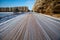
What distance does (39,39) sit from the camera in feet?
25.7

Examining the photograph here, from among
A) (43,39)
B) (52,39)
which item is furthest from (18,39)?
(52,39)

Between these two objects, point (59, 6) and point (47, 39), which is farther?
point (59, 6)

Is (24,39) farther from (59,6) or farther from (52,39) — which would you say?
(59,6)

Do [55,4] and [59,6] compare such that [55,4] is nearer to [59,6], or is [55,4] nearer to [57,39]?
[59,6]

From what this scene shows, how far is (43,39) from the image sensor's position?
7.85 metres

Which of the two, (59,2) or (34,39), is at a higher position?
(59,2)

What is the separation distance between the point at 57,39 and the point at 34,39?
1.45m

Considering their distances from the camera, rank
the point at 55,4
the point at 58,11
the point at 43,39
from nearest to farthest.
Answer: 1. the point at 43,39
2. the point at 58,11
3. the point at 55,4

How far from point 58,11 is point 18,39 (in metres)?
48.7

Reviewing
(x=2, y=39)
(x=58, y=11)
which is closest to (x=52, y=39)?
(x=2, y=39)

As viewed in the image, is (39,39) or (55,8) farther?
(55,8)

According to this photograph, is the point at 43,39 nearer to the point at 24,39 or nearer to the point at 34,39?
the point at 34,39

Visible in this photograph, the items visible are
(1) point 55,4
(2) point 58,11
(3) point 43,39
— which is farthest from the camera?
(1) point 55,4

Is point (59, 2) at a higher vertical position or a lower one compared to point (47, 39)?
higher
